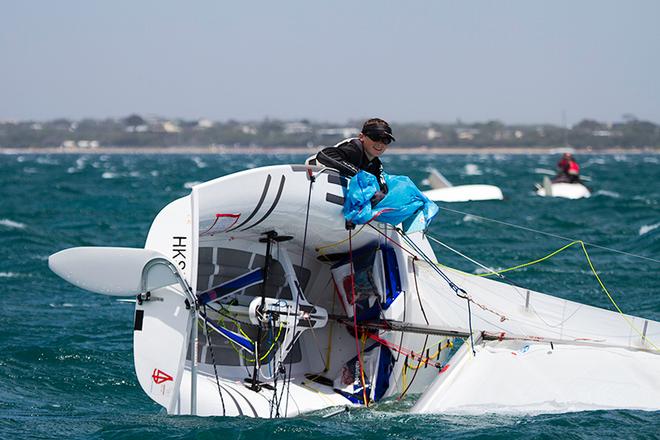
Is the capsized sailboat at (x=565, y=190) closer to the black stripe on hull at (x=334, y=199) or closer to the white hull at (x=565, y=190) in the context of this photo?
the white hull at (x=565, y=190)

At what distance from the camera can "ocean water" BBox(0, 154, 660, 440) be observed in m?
6.24

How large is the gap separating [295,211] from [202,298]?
85 cm

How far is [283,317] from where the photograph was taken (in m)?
7.18

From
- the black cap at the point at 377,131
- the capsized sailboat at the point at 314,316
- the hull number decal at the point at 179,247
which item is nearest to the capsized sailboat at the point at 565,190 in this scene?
the capsized sailboat at the point at 314,316

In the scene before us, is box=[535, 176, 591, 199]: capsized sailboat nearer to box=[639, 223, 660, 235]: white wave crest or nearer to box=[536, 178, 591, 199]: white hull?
box=[536, 178, 591, 199]: white hull

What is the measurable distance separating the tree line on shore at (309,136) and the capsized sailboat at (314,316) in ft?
501

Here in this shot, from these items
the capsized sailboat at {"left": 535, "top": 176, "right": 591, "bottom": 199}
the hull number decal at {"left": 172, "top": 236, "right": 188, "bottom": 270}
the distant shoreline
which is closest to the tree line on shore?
the distant shoreline

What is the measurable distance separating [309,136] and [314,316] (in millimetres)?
169178

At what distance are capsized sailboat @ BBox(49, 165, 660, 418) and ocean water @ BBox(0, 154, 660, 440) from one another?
29 cm

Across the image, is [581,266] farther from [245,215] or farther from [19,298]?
[245,215]

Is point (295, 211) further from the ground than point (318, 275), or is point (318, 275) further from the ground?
point (295, 211)

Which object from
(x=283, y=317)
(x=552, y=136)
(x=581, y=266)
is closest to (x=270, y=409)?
(x=283, y=317)

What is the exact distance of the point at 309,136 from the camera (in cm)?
17588

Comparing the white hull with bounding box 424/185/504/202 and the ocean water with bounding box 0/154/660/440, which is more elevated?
the white hull with bounding box 424/185/504/202
